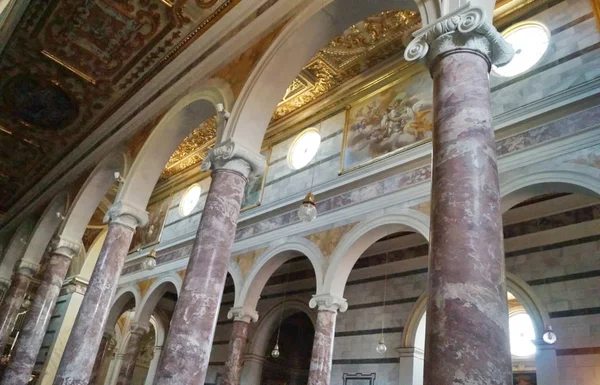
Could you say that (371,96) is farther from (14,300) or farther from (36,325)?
(14,300)

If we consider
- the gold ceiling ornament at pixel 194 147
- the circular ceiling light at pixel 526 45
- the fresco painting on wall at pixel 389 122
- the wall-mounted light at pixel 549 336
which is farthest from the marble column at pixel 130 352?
the circular ceiling light at pixel 526 45

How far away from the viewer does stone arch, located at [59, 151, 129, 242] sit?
11.0m

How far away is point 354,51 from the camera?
9.91m

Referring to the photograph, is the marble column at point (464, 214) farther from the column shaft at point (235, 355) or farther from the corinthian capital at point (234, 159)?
the column shaft at point (235, 355)

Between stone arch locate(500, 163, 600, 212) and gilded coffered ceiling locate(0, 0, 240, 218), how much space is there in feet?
16.4

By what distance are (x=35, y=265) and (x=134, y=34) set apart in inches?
307

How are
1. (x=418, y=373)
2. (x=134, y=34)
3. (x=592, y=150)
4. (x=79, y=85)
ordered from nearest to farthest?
(x=592, y=150) < (x=134, y=34) < (x=418, y=373) < (x=79, y=85)

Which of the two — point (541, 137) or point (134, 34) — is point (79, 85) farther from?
point (541, 137)

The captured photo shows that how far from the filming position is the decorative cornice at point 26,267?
13141 millimetres

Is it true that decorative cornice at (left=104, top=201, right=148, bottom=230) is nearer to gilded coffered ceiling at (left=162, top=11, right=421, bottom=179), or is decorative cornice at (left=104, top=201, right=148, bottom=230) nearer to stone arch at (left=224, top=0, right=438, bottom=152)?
stone arch at (left=224, top=0, right=438, bottom=152)

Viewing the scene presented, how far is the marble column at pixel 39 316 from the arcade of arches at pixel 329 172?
0.04 metres

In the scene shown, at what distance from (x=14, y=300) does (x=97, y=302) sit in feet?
22.6

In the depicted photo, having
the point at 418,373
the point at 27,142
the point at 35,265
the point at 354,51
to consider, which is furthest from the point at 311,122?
the point at 35,265

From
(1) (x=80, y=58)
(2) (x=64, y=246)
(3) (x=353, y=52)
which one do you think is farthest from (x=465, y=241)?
(2) (x=64, y=246)
